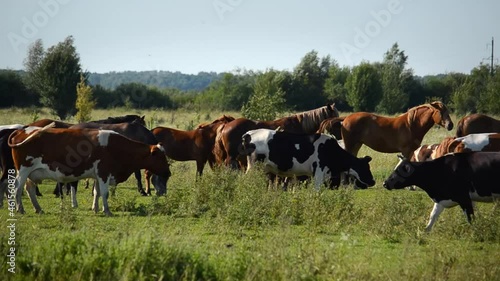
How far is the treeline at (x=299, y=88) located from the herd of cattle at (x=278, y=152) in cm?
3144

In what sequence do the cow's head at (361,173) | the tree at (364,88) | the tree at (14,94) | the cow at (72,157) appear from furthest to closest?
1. the tree at (364,88)
2. the tree at (14,94)
3. the cow's head at (361,173)
4. the cow at (72,157)

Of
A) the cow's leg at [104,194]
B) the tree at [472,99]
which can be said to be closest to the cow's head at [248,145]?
the cow's leg at [104,194]

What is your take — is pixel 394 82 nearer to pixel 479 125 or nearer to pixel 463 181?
pixel 479 125

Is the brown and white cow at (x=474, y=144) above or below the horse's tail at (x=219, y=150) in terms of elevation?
above

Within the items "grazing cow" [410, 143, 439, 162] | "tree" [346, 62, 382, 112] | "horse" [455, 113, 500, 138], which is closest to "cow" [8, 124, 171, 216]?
"grazing cow" [410, 143, 439, 162]

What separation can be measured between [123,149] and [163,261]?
21.0 ft

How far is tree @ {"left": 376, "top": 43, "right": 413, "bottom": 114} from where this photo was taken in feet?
238

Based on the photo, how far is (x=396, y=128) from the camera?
2219 cm

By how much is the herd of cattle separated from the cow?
0.02 meters

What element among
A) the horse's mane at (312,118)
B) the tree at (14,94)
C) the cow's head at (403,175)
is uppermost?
Answer: the horse's mane at (312,118)

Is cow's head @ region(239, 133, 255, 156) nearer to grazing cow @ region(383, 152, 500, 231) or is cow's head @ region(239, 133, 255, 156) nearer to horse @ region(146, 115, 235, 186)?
horse @ region(146, 115, 235, 186)

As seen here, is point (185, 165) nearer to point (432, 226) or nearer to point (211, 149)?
point (211, 149)

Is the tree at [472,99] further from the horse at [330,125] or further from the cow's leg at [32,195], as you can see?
the cow's leg at [32,195]

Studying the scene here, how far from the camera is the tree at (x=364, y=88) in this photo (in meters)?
74.3
